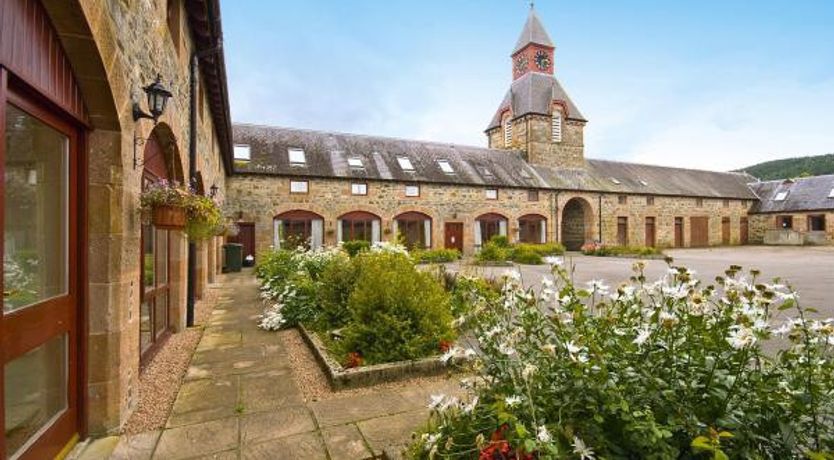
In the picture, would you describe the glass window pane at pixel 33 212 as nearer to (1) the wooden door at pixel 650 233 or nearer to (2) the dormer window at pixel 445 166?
(2) the dormer window at pixel 445 166

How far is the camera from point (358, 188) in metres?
18.6

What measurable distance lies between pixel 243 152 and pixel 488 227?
12.4m

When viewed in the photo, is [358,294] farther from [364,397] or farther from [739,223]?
[739,223]

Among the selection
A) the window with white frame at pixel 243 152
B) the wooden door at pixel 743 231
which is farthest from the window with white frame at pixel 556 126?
the window with white frame at pixel 243 152

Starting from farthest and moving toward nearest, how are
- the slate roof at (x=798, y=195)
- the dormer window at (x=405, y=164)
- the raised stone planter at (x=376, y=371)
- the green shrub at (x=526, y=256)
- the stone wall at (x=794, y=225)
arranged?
the slate roof at (x=798, y=195) < the stone wall at (x=794, y=225) < the dormer window at (x=405, y=164) < the green shrub at (x=526, y=256) < the raised stone planter at (x=376, y=371)

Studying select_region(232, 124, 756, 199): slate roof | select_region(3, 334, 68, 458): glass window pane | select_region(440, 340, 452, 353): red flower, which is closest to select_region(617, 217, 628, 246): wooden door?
select_region(232, 124, 756, 199): slate roof

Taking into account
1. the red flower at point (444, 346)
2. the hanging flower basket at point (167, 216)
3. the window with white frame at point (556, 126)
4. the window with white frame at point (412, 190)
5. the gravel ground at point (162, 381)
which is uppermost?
the window with white frame at point (556, 126)

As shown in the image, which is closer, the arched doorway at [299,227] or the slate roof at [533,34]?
the arched doorway at [299,227]

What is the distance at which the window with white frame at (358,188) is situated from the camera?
18500 millimetres

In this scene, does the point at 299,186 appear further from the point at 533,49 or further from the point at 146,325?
the point at 533,49

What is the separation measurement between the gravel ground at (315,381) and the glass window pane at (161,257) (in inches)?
73.0

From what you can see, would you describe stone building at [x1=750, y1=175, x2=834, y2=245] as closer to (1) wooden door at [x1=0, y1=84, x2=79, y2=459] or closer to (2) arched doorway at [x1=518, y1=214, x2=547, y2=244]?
(2) arched doorway at [x1=518, y1=214, x2=547, y2=244]

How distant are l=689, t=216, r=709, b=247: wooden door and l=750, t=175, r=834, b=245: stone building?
5.34 m

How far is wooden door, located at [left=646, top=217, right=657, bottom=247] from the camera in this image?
84.8ft
